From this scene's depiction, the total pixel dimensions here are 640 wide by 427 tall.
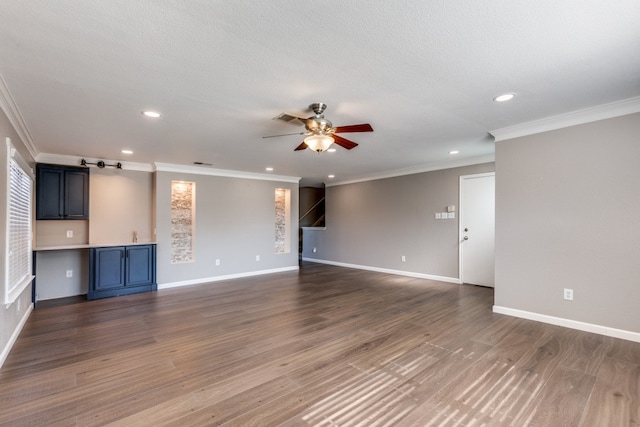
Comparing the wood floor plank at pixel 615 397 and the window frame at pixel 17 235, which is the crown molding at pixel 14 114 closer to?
the window frame at pixel 17 235

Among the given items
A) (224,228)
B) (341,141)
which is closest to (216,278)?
(224,228)

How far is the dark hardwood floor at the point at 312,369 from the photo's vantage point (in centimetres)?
196

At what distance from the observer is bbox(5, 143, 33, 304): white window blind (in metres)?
2.91

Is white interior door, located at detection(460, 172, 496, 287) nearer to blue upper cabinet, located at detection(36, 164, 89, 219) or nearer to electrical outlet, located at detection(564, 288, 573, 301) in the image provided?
electrical outlet, located at detection(564, 288, 573, 301)

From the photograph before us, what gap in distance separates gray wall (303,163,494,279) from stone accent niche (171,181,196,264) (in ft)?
12.8

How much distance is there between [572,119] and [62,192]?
7402 millimetres

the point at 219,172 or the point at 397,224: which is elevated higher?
the point at 219,172

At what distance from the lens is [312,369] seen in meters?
2.54

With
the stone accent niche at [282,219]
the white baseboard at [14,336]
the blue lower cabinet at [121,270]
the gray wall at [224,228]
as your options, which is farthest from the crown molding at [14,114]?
the stone accent niche at [282,219]

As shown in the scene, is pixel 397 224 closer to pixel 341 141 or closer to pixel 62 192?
pixel 341 141

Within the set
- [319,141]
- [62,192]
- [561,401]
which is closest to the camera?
[561,401]

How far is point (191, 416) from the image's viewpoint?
6.33 ft

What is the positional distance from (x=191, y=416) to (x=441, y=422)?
162 cm

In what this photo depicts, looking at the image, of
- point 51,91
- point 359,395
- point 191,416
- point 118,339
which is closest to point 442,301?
point 359,395
